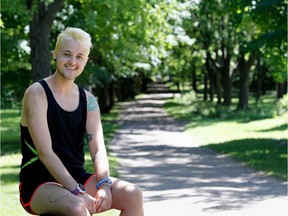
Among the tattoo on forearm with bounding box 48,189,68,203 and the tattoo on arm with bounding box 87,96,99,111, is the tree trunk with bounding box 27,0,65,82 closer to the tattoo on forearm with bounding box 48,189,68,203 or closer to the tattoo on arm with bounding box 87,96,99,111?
the tattoo on arm with bounding box 87,96,99,111

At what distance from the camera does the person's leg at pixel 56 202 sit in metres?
4.29

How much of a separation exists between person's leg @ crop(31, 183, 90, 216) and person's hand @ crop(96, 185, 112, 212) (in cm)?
22

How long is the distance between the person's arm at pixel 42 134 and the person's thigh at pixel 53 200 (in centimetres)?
8

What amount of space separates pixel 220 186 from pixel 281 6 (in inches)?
280

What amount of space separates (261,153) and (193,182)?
498 cm

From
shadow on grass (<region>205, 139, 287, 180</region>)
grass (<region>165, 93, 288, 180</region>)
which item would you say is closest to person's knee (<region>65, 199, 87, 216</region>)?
shadow on grass (<region>205, 139, 287, 180</region>)

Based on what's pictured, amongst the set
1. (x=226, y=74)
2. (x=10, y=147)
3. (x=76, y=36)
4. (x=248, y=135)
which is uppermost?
(x=76, y=36)

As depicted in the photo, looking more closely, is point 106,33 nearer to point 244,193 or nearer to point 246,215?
point 244,193

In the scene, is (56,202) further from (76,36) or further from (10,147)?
(10,147)

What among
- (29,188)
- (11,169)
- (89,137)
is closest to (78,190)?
(29,188)

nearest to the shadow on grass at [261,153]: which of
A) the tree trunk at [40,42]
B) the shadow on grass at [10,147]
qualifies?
the tree trunk at [40,42]

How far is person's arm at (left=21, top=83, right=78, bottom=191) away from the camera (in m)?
4.48

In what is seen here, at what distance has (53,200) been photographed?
4.37m

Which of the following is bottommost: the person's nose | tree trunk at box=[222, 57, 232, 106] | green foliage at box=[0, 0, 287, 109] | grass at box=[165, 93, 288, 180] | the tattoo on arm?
grass at box=[165, 93, 288, 180]
